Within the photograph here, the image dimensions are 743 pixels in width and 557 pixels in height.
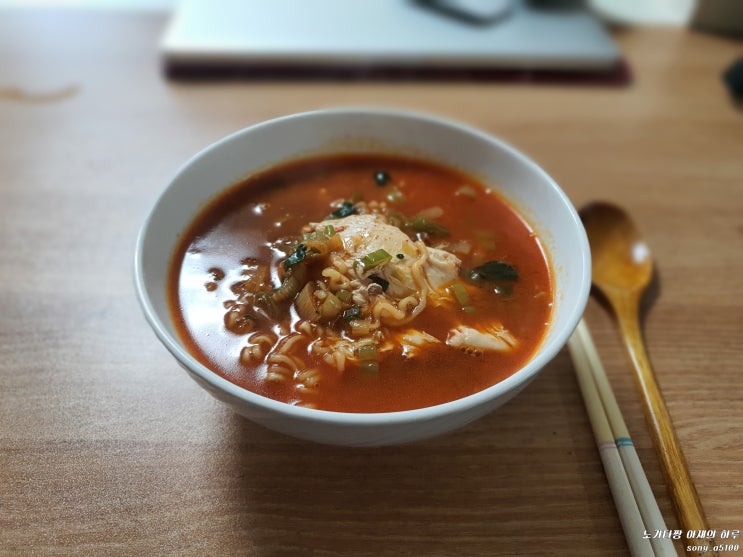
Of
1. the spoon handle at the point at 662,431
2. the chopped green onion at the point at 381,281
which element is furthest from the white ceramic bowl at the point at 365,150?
the chopped green onion at the point at 381,281

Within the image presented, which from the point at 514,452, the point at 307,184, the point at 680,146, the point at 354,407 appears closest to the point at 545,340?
the point at 514,452

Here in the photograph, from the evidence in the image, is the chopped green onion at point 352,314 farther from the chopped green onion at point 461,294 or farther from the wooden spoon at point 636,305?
the wooden spoon at point 636,305

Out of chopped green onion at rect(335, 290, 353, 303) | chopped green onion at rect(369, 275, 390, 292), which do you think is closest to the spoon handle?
chopped green onion at rect(369, 275, 390, 292)

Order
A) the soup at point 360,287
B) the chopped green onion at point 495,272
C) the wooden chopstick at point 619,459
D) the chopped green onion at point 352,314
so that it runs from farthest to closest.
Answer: the chopped green onion at point 495,272
the chopped green onion at point 352,314
the soup at point 360,287
the wooden chopstick at point 619,459

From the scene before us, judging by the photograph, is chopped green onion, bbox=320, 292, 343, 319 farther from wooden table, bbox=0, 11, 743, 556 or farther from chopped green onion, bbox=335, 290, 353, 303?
wooden table, bbox=0, 11, 743, 556

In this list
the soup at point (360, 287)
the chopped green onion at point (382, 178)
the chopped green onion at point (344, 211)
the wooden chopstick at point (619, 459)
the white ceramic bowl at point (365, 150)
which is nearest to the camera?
the white ceramic bowl at point (365, 150)

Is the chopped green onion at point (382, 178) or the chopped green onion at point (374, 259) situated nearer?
the chopped green onion at point (374, 259)

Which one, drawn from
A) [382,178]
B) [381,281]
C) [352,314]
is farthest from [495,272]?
[382,178]
